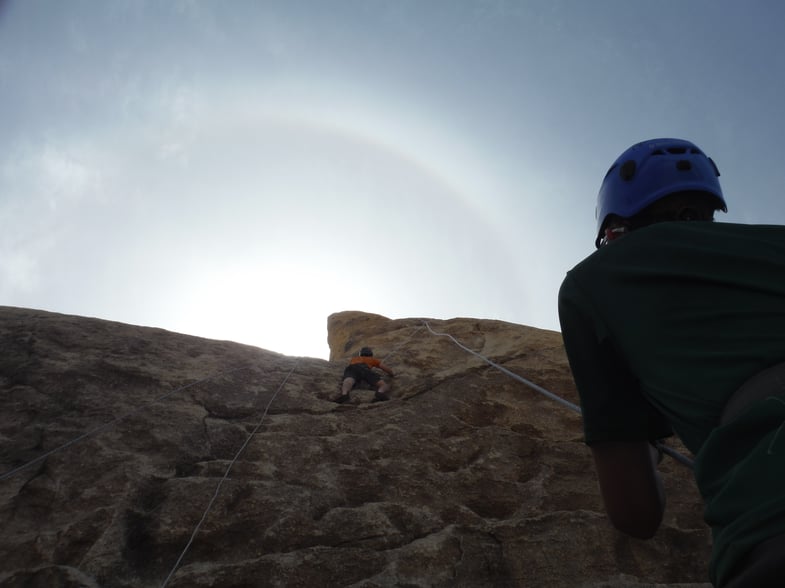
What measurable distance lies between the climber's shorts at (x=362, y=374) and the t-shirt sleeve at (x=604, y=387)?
17.0 ft

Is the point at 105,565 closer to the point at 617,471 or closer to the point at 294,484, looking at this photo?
the point at 294,484

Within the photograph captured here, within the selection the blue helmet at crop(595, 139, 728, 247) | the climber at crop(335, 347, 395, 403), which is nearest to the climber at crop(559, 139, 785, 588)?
the blue helmet at crop(595, 139, 728, 247)

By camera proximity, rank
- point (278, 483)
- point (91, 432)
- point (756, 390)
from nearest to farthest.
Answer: point (756, 390) → point (278, 483) → point (91, 432)

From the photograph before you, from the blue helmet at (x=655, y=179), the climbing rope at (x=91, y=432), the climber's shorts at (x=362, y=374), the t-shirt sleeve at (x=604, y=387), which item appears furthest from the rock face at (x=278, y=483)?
the blue helmet at (x=655, y=179)

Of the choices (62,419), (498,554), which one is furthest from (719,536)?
(62,419)

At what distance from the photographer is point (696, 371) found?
1090mm

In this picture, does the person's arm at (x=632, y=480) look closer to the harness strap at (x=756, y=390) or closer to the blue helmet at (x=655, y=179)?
the harness strap at (x=756, y=390)

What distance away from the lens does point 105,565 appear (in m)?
2.80

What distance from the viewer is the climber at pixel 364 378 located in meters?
6.07

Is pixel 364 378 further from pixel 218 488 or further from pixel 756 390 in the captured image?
pixel 756 390

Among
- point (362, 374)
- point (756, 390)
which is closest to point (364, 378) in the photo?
point (362, 374)

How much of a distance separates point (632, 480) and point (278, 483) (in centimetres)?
282

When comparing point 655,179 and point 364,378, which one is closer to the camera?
point 655,179

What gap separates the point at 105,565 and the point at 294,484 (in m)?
1.26
